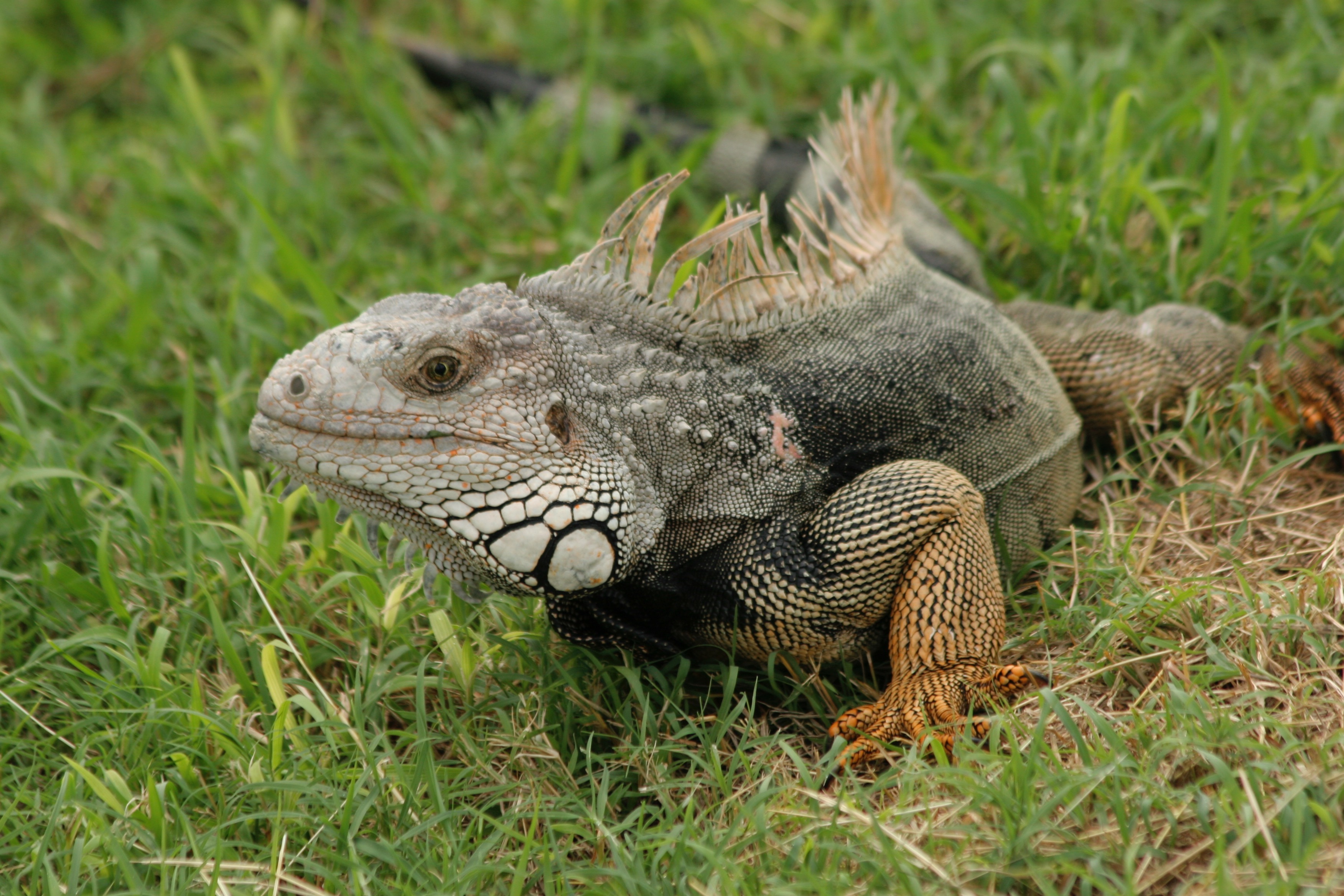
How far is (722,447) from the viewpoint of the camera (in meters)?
3.24

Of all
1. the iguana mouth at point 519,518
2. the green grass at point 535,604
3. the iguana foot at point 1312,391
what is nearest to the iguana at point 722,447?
the iguana mouth at point 519,518

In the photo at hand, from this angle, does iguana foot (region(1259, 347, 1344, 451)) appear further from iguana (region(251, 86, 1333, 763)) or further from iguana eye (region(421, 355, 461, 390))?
iguana eye (region(421, 355, 461, 390))

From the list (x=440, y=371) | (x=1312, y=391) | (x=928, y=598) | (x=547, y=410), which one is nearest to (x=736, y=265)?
(x=547, y=410)

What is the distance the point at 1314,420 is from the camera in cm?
398

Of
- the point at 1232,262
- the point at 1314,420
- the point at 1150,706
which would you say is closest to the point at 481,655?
the point at 1150,706

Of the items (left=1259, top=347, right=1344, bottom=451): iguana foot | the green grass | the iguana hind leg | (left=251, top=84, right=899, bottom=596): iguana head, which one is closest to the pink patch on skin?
(left=251, top=84, right=899, bottom=596): iguana head

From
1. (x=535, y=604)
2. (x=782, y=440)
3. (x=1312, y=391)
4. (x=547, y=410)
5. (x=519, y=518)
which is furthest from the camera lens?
(x=1312, y=391)

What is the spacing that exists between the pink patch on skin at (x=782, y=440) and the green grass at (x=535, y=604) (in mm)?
650

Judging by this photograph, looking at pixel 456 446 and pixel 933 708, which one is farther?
pixel 933 708

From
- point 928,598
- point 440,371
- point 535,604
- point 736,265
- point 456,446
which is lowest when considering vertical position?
point 535,604

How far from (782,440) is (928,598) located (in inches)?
24.1

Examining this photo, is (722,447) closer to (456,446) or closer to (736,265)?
(736,265)

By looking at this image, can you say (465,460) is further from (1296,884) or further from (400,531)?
(1296,884)

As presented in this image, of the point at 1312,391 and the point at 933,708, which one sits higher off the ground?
the point at 1312,391
